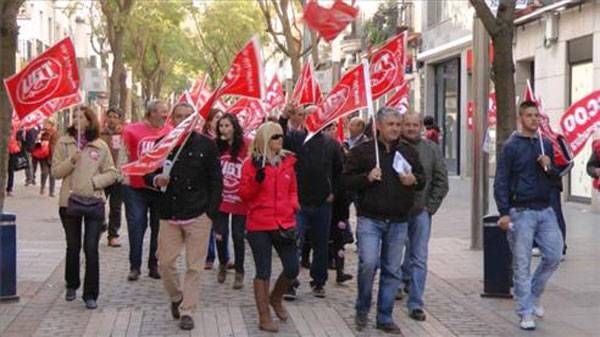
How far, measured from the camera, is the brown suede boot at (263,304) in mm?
8773

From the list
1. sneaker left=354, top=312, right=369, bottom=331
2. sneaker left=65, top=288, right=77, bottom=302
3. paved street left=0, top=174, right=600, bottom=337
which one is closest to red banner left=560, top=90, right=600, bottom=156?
paved street left=0, top=174, right=600, bottom=337

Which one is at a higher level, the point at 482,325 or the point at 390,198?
the point at 390,198

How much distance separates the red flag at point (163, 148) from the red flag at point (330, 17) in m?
7.27

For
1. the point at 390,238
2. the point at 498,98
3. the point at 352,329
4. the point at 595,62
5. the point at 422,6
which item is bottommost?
the point at 352,329

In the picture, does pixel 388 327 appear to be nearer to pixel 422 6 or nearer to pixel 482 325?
pixel 482 325

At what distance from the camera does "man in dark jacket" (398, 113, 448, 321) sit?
9.26 meters

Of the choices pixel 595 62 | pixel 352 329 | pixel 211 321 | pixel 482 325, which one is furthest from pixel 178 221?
pixel 595 62

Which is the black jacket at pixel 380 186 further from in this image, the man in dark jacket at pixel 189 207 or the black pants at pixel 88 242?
the black pants at pixel 88 242

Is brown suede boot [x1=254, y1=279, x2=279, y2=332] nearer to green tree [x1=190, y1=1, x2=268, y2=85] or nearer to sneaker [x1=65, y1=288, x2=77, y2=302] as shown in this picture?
sneaker [x1=65, y1=288, x2=77, y2=302]

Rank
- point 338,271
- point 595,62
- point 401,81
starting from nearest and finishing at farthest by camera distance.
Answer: point 338,271, point 401,81, point 595,62

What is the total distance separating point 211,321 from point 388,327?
1557 mm

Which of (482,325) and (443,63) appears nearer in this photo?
(482,325)

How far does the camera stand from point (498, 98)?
11766 mm

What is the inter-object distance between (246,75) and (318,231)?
5.64ft
